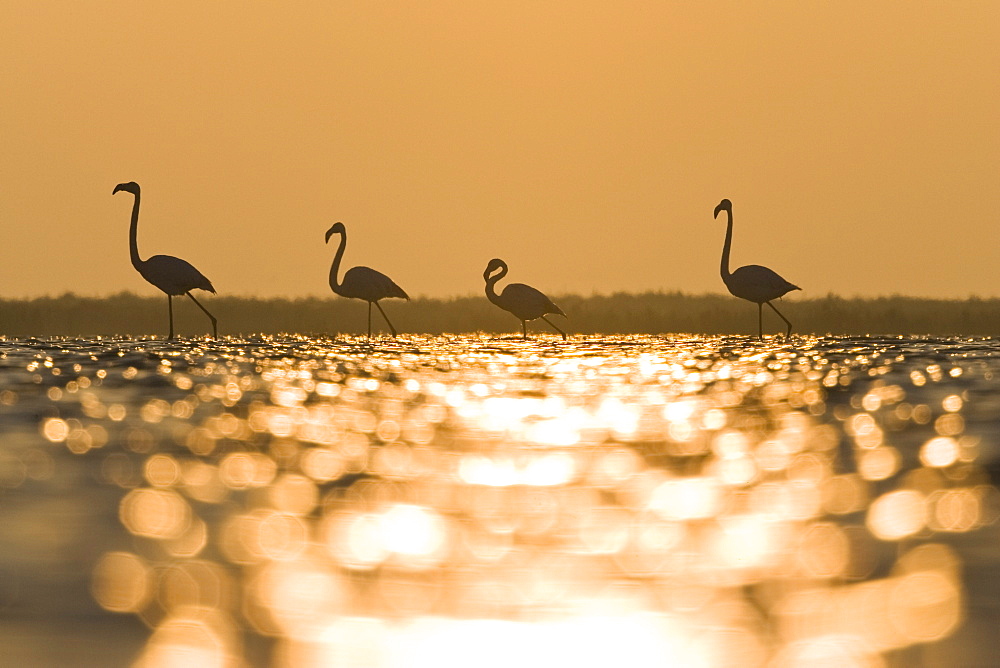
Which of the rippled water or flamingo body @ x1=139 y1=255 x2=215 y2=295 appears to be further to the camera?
flamingo body @ x1=139 y1=255 x2=215 y2=295

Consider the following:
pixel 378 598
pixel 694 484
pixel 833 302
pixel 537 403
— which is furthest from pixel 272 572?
pixel 833 302

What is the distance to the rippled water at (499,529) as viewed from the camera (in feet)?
11.7

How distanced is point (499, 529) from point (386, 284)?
73.5 feet

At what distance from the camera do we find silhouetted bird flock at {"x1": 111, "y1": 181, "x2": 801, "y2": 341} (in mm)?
24672

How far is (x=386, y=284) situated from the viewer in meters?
27.5

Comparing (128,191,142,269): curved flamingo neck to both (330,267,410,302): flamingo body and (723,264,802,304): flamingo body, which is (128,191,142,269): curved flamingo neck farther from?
(723,264,802,304): flamingo body

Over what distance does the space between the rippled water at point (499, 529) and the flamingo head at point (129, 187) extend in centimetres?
1465

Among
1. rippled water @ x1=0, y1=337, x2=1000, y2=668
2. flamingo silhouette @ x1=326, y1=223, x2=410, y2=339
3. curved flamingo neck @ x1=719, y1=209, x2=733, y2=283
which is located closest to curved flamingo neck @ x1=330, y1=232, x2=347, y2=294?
flamingo silhouette @ x1=326, y1=223, x2=410, y2=339

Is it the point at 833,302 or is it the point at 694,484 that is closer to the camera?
the point at 694,484

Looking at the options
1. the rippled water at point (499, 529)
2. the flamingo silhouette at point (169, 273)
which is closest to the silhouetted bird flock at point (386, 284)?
the flamingo silhouette at point (169, 273)

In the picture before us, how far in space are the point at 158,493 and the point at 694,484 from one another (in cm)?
228

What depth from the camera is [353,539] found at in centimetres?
504

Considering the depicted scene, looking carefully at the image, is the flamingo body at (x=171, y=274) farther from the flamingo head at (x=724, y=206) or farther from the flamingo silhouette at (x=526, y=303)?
the flamingo head at (x=724, y=206)

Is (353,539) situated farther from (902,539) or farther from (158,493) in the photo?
(902,539)
